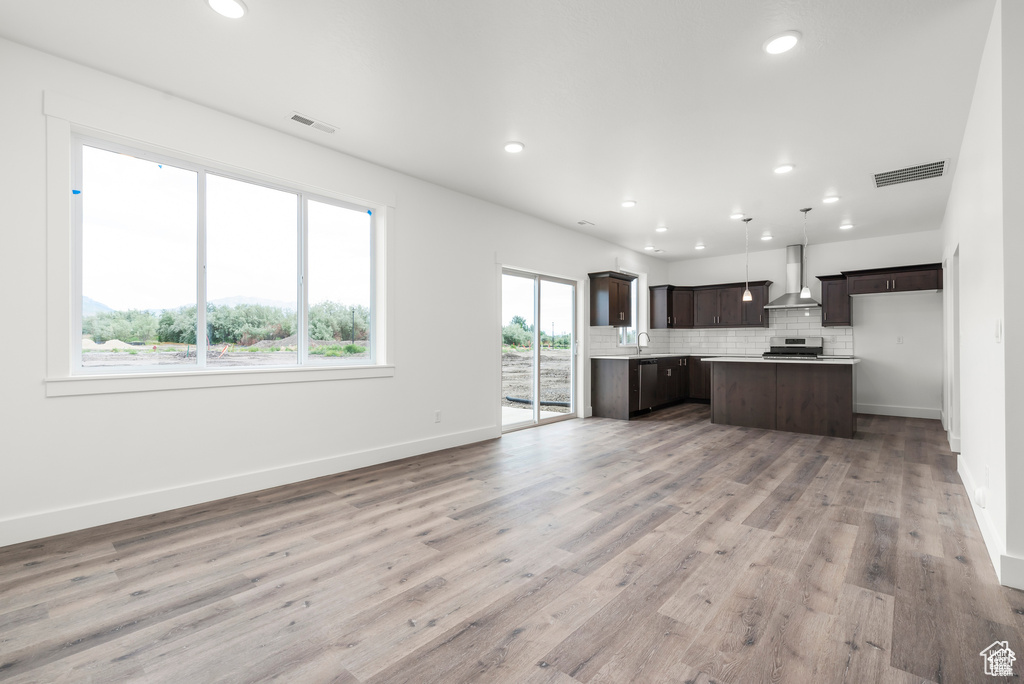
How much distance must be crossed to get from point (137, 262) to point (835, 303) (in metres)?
8.81

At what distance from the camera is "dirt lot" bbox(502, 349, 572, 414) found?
19.5 ft

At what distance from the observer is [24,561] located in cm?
238

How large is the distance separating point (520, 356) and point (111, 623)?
465cm

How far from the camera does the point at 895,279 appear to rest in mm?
6656

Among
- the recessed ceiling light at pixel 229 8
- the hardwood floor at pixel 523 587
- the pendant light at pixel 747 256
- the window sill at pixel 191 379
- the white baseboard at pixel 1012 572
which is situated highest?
the recessed ceiling light at pixel 229 8

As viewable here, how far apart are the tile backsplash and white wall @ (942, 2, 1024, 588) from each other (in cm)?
467

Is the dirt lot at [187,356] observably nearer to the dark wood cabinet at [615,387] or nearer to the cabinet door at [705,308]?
the dark wood cabinet at [615,387]

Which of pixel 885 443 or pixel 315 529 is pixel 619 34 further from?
pixel 885 443

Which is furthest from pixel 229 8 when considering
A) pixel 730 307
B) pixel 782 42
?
pixel 730 307

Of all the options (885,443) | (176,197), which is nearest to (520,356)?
(176,197)

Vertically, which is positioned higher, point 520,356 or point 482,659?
point 520,356

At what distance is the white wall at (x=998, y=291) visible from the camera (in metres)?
2.12

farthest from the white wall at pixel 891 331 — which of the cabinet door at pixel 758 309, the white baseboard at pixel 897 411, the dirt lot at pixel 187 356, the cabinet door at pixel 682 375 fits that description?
the dirt lot at pixel 187 356

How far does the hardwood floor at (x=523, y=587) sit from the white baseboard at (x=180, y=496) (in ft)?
0.36
